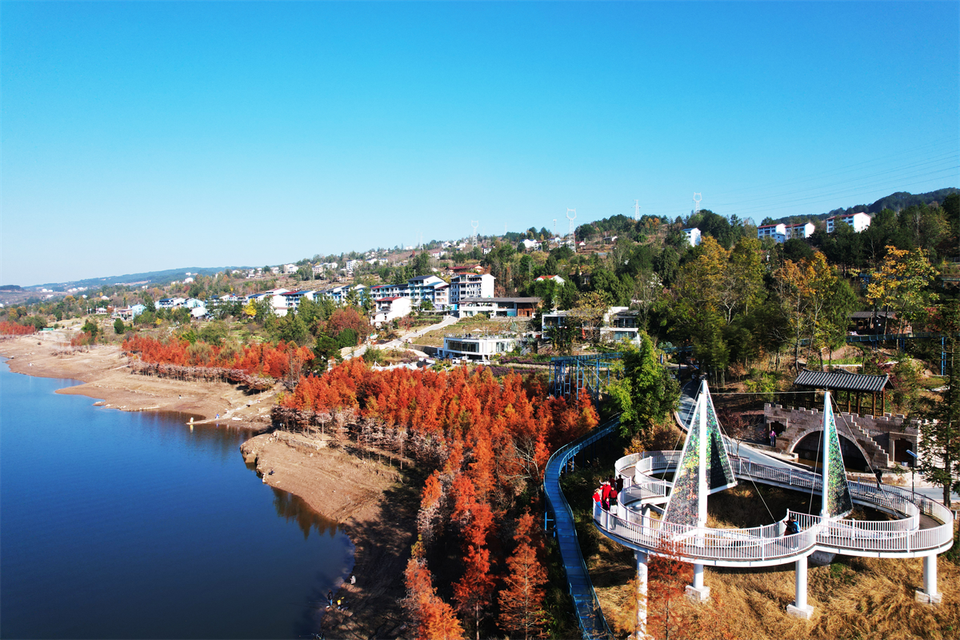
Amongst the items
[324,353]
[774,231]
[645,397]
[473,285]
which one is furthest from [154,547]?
[774,231]

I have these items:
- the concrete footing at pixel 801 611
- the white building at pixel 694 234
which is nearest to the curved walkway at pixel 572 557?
the concrete footing at pixel 801 611

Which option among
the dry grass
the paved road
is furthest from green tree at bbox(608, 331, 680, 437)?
the paved road

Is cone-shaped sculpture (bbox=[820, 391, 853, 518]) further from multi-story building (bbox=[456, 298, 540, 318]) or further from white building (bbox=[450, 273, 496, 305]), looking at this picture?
white building (bbox=[450, 273, 496, 305])

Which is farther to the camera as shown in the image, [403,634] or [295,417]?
[295,417]

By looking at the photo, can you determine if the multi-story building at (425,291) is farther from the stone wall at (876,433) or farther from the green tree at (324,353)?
the stone wall at (876,433)

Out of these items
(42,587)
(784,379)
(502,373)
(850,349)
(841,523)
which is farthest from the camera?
(502,373)

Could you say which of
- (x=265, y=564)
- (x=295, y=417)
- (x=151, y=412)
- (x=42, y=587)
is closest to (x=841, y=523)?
(x=265, y=564)

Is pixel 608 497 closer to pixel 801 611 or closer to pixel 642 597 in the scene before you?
pixel 642 597

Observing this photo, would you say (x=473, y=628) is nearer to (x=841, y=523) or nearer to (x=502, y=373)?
(x=841, y=523)
